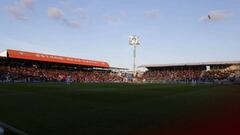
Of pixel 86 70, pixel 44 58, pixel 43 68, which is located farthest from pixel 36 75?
pixel 86 70

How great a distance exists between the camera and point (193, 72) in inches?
3696

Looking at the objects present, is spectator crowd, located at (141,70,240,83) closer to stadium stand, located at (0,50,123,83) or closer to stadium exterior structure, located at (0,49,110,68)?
stadium stand, located at (0,50,123,83)

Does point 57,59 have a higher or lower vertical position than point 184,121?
higher

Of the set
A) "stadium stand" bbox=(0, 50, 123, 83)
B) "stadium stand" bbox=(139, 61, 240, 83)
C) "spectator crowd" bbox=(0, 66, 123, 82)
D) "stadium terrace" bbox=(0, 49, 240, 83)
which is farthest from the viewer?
"stadium stand" bbox=(139, 61, 240, 83)

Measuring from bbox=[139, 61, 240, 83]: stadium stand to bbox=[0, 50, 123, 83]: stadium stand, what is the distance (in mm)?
15028

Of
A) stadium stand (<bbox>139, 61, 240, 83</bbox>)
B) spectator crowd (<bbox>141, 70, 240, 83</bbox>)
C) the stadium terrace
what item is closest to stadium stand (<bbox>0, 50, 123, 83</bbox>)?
the stadium terrace

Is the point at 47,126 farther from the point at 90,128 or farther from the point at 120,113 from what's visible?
the point at 120,113

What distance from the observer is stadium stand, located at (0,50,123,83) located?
6875cm

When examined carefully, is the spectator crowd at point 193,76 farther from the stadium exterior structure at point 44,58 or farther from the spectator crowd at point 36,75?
the stadium exterior structure at point 44,58

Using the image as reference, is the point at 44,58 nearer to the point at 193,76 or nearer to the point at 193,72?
the point at 193,76

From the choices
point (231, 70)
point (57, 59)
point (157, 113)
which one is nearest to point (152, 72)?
point (231, 70)

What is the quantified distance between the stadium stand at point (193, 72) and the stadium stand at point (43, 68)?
15.0 metres

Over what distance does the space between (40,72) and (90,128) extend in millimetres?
70993

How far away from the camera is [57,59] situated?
8112 cm
